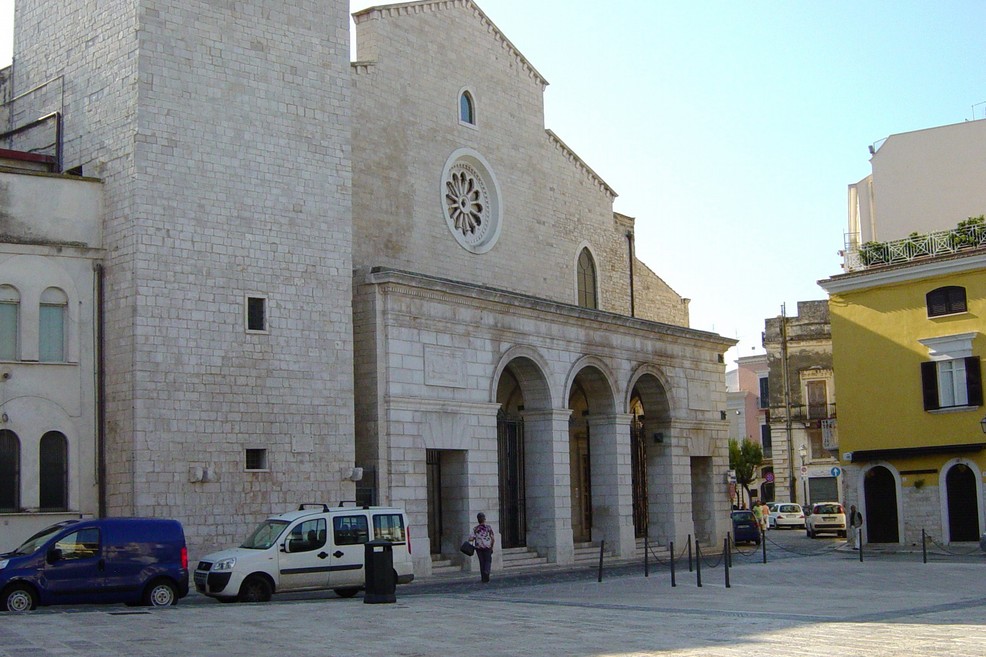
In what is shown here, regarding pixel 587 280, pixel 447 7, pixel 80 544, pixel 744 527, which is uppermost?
pixel 447 7

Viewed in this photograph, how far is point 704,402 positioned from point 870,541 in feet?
20.0

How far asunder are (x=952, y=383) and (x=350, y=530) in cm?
1923

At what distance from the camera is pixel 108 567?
18.0 m

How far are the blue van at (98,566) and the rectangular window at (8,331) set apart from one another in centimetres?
501

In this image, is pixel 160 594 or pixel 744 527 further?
pixel 744 527

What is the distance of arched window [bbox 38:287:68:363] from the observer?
22438 millimetres

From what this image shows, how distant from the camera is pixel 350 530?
20.8m

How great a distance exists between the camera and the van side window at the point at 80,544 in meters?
17.8

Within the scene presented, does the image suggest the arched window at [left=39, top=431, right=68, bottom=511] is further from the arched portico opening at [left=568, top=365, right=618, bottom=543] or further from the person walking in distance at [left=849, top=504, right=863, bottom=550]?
the person walking in distance at [left=849, top=504, right=863, bottom=550]

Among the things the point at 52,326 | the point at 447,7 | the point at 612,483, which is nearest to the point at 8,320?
the point at 52,326

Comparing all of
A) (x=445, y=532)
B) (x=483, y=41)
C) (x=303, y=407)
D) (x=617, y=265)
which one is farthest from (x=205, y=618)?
(x=617, y=265)

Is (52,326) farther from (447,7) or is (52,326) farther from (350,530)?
(447,7)

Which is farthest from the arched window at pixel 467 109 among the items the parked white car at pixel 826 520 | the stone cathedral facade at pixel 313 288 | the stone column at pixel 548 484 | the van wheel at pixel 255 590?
the parked white car at pixel 826 520

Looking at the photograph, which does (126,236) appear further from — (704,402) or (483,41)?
(704,402)
